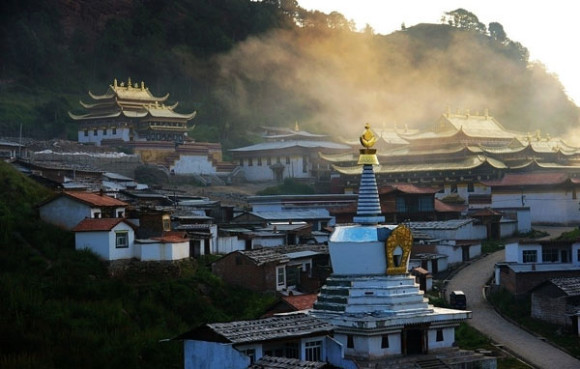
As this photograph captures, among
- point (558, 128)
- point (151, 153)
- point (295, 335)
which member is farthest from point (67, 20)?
point (295, 335)

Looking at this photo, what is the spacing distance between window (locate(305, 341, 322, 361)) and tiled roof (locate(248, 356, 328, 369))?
95.6 inches

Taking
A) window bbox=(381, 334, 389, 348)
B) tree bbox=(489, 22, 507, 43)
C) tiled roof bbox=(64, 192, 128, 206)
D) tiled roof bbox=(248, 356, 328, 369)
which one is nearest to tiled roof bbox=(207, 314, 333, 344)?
tiled roof bbox=(248, 356, 328, 369)

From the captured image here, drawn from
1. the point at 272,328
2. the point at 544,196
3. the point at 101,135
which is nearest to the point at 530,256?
the point at 544,196

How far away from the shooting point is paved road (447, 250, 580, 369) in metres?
34.9

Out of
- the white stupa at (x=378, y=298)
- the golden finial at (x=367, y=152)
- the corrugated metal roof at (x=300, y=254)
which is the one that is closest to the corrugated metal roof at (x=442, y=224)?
the corrugated metal roof at (x=300, y=254)

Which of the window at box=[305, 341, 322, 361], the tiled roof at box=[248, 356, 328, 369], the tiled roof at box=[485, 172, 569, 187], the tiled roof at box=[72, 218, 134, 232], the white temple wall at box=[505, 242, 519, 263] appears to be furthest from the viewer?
the tiled roof at box=[485, 172, 569, 187]

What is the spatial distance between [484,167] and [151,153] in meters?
21.9

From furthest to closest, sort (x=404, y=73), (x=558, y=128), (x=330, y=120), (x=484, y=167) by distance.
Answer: (x=404, y=73), (x=558, y=128), (x=330, y=120), (x=484, y=167)

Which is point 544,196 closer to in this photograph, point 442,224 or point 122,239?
point 442,224

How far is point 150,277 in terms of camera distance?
39.9 meters

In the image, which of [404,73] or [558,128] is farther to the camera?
[404,73]

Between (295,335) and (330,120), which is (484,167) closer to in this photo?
(295,335)

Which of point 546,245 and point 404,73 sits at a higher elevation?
point 404,73

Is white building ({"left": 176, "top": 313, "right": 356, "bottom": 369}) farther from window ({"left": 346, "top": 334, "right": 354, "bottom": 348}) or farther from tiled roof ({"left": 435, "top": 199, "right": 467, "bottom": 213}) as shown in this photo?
tiled roof ({"left": 435, "top": 199, "right": 467, "bottom": 213})
